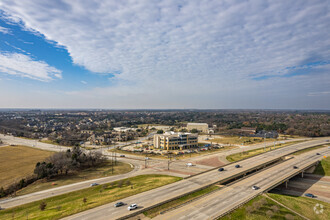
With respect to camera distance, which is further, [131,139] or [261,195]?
[131,139]

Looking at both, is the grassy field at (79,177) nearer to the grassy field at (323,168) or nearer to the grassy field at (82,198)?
the grassy field at (82,198)

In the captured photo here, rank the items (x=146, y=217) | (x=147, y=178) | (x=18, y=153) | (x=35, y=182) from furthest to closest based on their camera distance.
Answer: (x=18, y=153)
(x=35, y=182)
(x=147, y=178)
(x=146, y=217)

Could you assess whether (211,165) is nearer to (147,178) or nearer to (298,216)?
(147,178)

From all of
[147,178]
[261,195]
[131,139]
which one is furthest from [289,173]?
[131,139]

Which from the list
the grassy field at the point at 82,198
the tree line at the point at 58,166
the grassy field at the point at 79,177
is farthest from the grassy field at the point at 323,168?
the tree line at the point at 58,166

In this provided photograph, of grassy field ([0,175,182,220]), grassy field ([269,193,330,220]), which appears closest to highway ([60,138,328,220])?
grassy field ([0,175,182,220])

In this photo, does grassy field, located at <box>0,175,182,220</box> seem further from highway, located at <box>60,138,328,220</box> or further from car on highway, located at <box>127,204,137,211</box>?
car on highway, located at <box>127,204,137,211</box>
